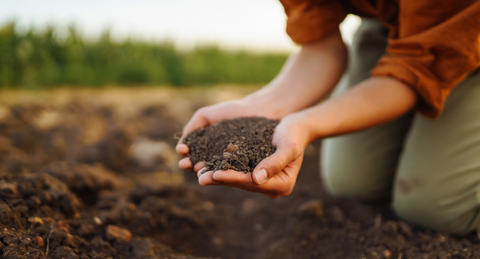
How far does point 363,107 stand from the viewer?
1.28m

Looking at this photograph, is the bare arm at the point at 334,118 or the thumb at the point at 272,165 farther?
A: the bare arm at the point at 334,118

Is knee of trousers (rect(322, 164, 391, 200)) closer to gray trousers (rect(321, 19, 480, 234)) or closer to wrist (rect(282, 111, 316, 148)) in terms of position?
gray trousers (rect(321, 19, 480, 234))

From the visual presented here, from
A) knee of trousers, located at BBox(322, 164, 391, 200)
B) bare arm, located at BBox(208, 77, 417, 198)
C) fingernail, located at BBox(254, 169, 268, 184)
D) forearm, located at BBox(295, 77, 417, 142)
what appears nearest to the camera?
fingernail, located at BBox(254, 169, 268, 184)

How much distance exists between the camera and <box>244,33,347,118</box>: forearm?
1.46 metres

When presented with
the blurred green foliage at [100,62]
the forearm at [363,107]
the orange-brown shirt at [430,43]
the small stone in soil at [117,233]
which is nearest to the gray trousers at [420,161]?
the orange-brown shirt at [430,43]

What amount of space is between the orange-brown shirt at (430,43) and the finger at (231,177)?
2.63 ft

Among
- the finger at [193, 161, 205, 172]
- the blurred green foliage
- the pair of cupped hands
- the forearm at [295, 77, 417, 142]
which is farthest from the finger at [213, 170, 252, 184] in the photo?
the blurred green foliage

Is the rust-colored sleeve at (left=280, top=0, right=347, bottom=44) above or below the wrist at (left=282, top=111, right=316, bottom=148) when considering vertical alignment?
above

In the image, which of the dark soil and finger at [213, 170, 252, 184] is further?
the dark soil

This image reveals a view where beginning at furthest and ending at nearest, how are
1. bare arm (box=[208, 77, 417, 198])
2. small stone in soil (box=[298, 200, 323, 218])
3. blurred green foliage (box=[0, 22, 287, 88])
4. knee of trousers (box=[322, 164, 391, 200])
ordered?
blurred green foliage (box=[0, 22, 287, 88]) < knee of trousers (box=[322, 164, 391, 200]) < small stone in soil (box=[298, 200, 323, 218]) < bare arm (box=[208, 77, 417, 198])


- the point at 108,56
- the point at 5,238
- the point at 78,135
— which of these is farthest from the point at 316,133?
the point at 108,56

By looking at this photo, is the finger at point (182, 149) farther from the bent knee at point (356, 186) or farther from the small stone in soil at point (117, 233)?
the bent knee at point (356, 186)

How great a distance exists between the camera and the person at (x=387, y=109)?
114 cm

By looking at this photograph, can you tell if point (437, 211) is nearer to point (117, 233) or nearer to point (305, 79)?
point (305, 79)
